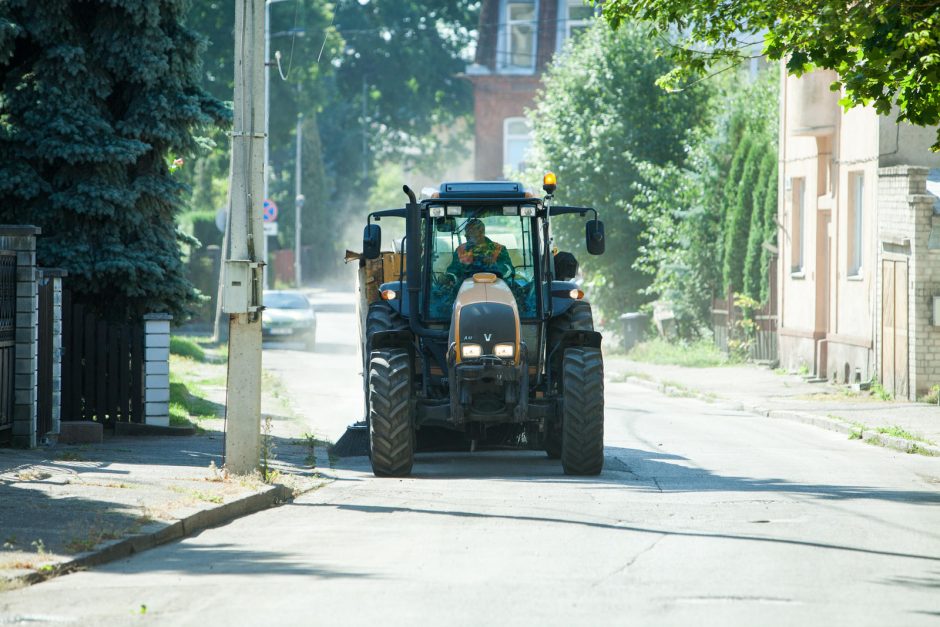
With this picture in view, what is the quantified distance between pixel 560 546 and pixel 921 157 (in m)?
17.7

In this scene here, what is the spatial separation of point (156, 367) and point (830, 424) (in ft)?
30.0

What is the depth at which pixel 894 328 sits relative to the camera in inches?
931

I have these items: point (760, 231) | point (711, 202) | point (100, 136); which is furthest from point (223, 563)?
point (711, 202)

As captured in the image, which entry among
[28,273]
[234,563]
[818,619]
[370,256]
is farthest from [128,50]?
[818,619]

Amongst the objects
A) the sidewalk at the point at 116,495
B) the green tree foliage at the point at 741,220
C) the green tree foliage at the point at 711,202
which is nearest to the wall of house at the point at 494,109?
the green tree foliage at the point at 711,202

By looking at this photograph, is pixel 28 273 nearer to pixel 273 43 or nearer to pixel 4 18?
pixel 4 18

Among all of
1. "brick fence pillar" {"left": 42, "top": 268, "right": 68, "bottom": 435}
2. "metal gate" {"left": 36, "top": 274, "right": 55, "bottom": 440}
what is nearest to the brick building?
"brick fence pillar" {"left": 42, "top": 268, "right": 68, "bottom": 435}

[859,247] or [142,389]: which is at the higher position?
[859,247]

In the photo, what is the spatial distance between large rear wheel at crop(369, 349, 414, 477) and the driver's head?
1.74 metres

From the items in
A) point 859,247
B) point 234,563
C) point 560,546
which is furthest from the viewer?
point 859,247

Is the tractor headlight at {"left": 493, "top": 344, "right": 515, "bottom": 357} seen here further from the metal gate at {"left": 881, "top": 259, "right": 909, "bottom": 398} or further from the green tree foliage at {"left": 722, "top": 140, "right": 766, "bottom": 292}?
the green tree foliage at {"left": 722, "top": 140, "right": 766, "bottom": 292}

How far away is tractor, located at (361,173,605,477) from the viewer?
1369cm

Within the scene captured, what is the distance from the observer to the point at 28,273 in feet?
49.9

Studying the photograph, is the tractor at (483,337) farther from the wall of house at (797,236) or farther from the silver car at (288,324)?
the silver car at (288,324)
